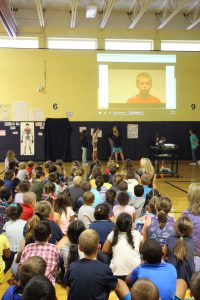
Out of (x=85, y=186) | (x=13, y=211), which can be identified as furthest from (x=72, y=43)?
(x=13, y=211)

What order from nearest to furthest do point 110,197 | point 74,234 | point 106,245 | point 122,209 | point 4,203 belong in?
point 74,234 → point 106,245 → point 122,209 → point 4,203 → point 110,197

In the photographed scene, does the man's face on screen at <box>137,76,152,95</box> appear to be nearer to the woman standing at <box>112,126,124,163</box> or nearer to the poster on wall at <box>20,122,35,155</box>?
the woman standing at <box>112,126,124,163</box>

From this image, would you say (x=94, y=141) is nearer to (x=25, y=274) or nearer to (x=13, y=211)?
(x=13, y=211)

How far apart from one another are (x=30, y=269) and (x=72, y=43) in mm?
15042

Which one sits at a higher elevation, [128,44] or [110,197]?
[128,44]

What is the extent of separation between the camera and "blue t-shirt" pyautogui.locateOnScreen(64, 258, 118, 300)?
8.36ft

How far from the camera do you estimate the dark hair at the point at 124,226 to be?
11.2 ft

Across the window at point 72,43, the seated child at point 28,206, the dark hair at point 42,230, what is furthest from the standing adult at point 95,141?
the dark hair at point 42,230

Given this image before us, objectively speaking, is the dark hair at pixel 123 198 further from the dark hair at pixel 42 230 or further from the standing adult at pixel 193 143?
the standing adult at pixel 193 143

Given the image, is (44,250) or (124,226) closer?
(44,250)

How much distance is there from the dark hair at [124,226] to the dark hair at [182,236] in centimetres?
44

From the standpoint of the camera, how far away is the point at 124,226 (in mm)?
3438

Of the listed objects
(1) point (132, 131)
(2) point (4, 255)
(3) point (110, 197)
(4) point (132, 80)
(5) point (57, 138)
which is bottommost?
(2) point (4, 255)

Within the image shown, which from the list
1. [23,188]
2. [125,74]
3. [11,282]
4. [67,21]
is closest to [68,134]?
[125,74]
